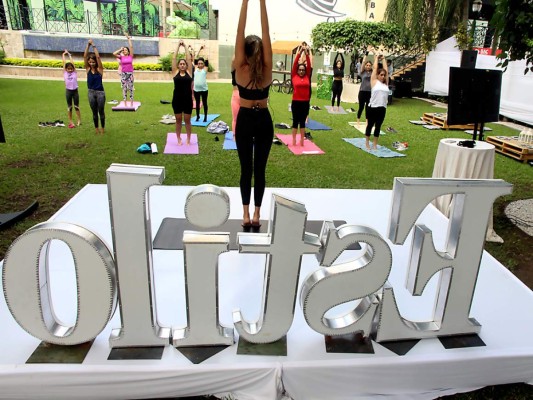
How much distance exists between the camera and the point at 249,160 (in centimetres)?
398

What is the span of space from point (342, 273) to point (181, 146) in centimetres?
655

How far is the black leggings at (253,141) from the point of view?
12.5ft

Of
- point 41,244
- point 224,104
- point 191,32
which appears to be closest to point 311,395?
point 41,244

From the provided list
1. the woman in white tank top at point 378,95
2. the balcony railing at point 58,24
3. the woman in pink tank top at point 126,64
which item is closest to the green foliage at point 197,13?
the balcony railing at point 58,24

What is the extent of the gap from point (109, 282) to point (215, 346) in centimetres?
71

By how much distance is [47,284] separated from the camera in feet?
7.36

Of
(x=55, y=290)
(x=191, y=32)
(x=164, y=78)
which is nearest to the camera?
(x=55, y=290)

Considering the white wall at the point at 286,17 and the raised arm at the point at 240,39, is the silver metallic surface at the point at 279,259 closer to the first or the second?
the raised arm at the point at 240,39

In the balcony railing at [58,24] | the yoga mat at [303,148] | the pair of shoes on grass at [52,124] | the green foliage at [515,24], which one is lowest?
the yoga mat at [303,148]

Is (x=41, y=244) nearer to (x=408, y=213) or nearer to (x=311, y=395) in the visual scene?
(x=311, y=395)

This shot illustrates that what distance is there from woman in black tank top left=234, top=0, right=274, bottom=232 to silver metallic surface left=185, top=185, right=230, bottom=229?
180 centimetres

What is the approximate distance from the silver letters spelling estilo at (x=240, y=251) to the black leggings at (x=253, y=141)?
1.77 metres

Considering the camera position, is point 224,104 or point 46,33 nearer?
point 224,104

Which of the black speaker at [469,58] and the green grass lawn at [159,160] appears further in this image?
the black speaker at [469,58]
